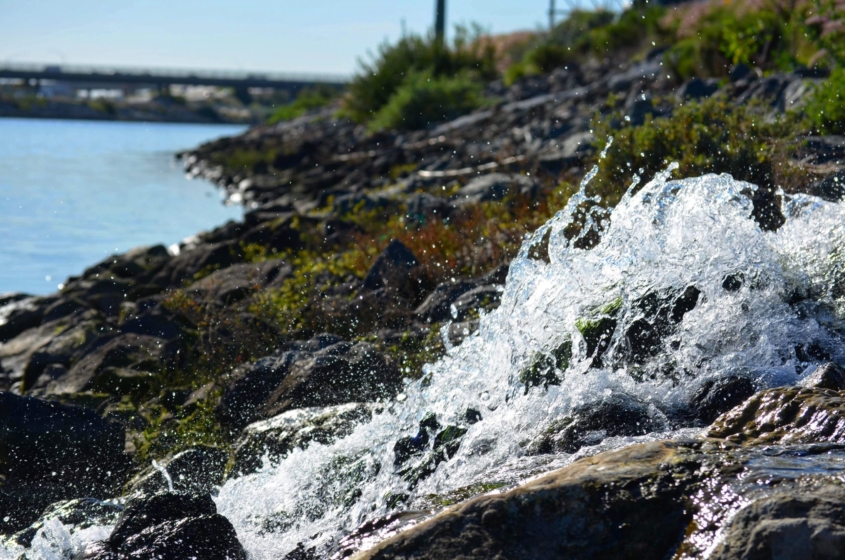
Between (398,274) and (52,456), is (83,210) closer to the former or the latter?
(398,274)

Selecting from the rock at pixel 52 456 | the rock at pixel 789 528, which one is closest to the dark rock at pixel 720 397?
the rock at pixel 789 528

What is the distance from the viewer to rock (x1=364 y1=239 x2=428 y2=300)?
7492mm

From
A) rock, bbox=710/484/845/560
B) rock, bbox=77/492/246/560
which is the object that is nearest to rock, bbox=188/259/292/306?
rock, bbox=77/492/246/560

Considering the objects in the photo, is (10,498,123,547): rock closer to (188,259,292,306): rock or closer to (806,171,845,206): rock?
(188,259,292,306): rock

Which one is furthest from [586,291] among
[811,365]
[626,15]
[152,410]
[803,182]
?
[626,15]

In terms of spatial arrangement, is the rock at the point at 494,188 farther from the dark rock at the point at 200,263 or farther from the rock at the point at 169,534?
the rock at the point at 169,534

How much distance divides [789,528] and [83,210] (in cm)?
1827

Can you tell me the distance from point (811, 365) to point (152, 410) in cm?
420

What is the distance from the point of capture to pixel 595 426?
13.5 feet

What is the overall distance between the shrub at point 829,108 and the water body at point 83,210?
9.04m

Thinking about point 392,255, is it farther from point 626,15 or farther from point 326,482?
point 626,15

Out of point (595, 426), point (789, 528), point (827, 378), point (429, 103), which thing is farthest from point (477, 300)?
point (429, 103)

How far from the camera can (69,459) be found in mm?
5609

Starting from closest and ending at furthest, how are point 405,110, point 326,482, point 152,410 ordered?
point 326,482 → point 152,410 → point 405,110
